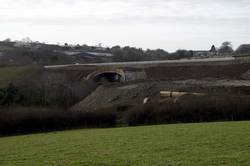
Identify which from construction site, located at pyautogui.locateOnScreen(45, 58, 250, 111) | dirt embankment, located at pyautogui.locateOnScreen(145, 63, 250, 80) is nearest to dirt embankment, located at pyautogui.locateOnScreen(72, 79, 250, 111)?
construction site, located at pyautogui.locateOnScreen(45, 58, 250, 111)

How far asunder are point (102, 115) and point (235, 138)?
23.5 m

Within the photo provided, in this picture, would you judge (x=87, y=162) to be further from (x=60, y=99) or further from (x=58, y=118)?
(x=60, y=99)

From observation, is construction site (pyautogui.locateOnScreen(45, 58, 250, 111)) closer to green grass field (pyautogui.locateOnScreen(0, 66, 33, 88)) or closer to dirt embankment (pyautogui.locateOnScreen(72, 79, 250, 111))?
dirt embankment (pyautogui.locateOnScreen(72, 79, 250, 111))

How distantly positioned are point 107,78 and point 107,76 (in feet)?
4.30

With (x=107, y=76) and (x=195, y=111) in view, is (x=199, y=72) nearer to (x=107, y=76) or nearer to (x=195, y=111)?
(x=107, y=76)

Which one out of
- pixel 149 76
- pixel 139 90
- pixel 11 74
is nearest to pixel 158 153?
pixel 139 90

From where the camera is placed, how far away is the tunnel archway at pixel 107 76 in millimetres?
83762

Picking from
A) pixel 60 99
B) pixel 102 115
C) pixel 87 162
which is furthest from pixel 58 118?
pixel 60 99

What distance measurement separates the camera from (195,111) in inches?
1430

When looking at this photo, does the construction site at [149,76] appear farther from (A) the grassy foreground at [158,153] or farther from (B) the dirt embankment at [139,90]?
(A) the grassy foreground at [158,153]

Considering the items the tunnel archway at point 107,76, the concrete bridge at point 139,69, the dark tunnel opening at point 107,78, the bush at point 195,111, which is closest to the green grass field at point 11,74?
the concrete bridge at point 139,69

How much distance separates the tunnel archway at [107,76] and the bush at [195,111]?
43.5 meters

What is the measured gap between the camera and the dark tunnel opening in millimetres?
85606

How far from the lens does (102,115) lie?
39.4m
